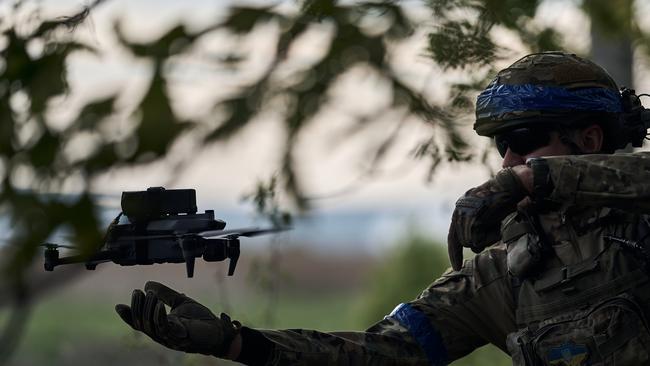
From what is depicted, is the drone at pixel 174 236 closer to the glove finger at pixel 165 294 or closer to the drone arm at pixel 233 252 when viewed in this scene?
the drone arm at pixel 233 252

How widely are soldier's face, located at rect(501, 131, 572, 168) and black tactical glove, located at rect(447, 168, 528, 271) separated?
534 mm

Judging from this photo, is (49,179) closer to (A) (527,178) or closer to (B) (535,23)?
(A) (527,178)

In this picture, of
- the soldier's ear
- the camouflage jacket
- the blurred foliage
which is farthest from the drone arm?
the blurred foliage

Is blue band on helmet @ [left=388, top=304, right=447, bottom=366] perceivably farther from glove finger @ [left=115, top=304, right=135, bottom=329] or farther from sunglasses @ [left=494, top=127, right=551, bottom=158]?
glove finger @ [left=115, top=304, right=135, bottom=329]

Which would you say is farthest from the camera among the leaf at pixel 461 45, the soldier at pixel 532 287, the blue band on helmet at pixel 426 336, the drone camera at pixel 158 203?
the leaf at pixel 461 45

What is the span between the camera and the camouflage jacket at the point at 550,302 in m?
3.63

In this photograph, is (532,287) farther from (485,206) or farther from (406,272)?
(406,272)

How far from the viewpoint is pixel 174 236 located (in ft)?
11.8

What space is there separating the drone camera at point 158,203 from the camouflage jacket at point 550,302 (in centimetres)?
65

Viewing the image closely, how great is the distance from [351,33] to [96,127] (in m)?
1.05

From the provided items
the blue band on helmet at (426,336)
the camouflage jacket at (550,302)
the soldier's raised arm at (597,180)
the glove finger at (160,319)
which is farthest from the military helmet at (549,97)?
the glove finger at (160,319)

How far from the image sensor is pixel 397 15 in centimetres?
379

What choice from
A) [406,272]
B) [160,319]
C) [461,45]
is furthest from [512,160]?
[406,272]

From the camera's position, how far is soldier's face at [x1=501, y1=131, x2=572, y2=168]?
4.07m
